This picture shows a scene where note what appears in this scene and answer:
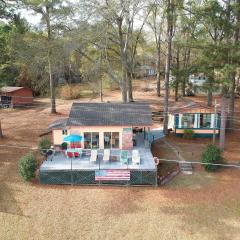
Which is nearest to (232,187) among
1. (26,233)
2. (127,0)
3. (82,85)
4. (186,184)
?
(186,184)

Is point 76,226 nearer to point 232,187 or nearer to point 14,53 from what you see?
point 232,187

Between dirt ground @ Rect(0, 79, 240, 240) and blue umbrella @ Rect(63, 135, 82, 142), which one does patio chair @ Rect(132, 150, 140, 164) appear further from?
blue umbrella @ Rect(63, 135, 82, 142)

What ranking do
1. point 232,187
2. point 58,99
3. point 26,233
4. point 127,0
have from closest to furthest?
1. point 26,233
2. point 232,187
3. point 127,0
4. point 58,99

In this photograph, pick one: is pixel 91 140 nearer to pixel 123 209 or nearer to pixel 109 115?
pixel 109 115

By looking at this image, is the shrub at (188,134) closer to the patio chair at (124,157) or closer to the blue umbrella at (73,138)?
the patio chair at (124,157)

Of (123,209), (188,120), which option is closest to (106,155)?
(123,209)

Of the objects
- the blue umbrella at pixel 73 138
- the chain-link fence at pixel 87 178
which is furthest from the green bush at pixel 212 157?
the blue umbrella at pixel 73 138

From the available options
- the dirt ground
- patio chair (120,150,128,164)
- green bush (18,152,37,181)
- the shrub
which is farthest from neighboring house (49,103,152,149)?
the shrub
